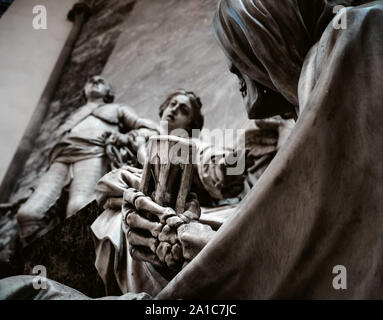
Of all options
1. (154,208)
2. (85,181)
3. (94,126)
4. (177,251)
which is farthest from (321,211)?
(94,126)

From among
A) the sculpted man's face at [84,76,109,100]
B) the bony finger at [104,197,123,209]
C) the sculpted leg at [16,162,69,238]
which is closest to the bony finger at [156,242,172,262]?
the bony finger at [104,197,123,209]

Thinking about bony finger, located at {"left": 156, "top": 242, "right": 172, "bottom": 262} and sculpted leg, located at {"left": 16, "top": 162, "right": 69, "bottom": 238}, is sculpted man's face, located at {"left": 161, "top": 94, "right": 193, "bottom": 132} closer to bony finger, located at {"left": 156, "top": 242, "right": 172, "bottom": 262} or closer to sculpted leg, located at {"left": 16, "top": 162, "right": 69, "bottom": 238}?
sculpted leg, located at {"left": 16, "top": 162, "right": 69, "bottom": 238}

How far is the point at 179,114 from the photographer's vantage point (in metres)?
2.31

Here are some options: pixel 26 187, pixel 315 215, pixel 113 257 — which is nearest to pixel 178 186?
pixel 113 257

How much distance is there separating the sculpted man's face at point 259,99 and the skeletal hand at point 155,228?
0.93ft

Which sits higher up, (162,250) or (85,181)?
(162,250)

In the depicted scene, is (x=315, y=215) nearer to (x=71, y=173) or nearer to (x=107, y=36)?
(x=71, y=173)

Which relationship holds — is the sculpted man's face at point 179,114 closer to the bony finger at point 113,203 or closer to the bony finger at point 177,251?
the bony finger at point 113,203

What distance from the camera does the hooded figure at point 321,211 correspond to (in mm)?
781

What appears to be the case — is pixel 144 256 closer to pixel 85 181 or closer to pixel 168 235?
pixel 168 235

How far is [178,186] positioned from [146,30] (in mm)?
3449

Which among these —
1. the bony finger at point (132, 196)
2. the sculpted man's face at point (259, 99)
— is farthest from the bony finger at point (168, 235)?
the sculpted man's face at point (259, 99)

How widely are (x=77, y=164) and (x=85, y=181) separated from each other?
174 millimetres

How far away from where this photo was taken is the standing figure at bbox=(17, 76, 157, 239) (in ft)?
9.46
